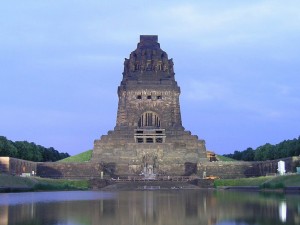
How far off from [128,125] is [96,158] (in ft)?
33.7

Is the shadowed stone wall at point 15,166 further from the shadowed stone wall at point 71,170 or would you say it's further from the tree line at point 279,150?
the tree line at point 279,150

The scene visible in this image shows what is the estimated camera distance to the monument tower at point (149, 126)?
6681cm

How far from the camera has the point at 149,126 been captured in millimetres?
76250

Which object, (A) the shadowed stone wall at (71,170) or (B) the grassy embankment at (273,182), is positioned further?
(A) the shadowed stone wall at (71,170)

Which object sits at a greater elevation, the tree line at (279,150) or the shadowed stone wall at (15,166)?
the tree line at (279,150)

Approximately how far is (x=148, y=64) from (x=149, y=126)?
10490mm

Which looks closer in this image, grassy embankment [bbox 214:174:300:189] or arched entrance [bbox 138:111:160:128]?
grassy embankment [bbox 214:174:300:189]

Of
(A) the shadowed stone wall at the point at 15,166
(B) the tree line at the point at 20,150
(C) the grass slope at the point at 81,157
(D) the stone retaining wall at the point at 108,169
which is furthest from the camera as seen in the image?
(C) the grass slope at the point at 81,157

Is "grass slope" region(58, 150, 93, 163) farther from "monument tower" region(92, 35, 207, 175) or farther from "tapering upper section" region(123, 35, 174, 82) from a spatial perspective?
"tapering upper section" region(123, 35, 174, 82)

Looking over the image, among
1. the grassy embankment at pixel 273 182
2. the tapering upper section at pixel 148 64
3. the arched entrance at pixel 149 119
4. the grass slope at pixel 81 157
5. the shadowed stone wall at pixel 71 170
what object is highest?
the tapering upper section at pixel 148 64

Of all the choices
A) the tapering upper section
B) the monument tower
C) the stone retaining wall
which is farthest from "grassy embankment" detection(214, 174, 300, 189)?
the tapering upper section

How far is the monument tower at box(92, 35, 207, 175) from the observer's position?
66.8 meters

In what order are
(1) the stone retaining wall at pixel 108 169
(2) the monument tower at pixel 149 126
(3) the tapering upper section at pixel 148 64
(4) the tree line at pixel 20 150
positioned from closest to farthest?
(1) the stone retaining wall at pixel 108 169, (4) the tree line at pixel 20 150, (2) the monument tower at pixel 149 126, (3) the tapering upper section at pixel 148 64

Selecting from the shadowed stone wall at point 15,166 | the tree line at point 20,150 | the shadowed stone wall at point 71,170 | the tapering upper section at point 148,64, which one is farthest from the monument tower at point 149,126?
the tree line at point 20,150
